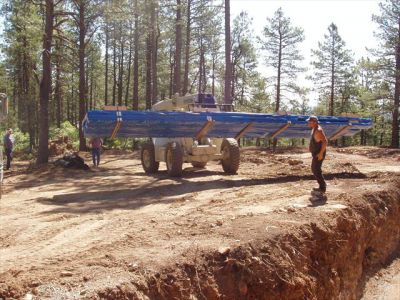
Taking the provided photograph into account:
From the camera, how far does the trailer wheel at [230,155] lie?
13.5 m

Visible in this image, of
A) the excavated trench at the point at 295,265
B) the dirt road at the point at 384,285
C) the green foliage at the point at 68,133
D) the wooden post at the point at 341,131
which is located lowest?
the dirt road at the point at 384,285

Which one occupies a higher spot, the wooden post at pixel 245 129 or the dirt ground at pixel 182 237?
the wooden post at pixel 245 129

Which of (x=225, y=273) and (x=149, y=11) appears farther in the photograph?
(x=149, y=11)

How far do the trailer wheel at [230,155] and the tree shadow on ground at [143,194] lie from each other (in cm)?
116

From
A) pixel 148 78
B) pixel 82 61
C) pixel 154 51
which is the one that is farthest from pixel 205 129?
pixel 148 78

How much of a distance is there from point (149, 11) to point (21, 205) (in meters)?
18.2

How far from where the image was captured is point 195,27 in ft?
98.2

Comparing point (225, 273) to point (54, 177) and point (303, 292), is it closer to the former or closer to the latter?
point (303, 292)

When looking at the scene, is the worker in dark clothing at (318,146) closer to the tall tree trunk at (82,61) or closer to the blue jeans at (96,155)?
the blue jeans at (96,155)

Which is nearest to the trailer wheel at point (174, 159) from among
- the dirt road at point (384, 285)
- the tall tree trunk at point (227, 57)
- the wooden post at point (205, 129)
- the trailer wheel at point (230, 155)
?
the wooden post at point (205, 129)

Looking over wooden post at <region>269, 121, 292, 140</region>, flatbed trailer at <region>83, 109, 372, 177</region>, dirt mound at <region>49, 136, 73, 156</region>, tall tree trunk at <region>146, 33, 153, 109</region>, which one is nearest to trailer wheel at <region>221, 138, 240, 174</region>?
flatbed trailer at <region>83, 109, 372, 177</region>

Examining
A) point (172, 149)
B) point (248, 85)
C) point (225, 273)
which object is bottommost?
point (225, 273)

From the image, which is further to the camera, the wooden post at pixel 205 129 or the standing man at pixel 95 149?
the standing man at pixel 95 149

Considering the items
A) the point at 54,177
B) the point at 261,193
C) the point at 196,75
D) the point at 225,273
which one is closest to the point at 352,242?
the point at 261,193
